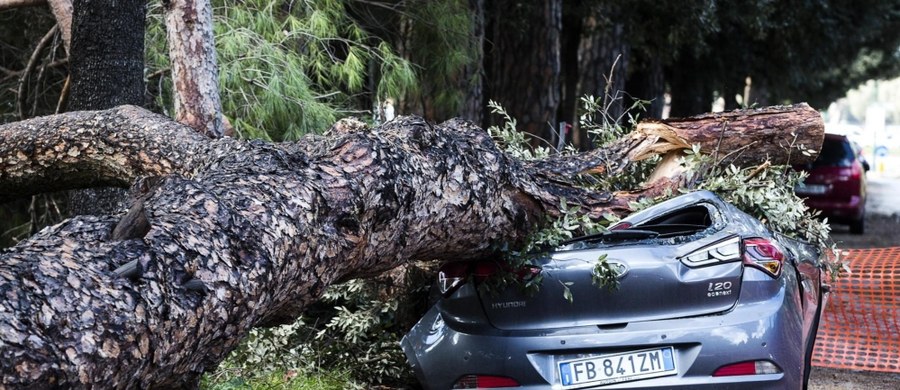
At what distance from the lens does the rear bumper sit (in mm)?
4840

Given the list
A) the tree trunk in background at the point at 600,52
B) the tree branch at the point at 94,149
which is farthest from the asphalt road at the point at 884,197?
the tree branch at the point at 94,149

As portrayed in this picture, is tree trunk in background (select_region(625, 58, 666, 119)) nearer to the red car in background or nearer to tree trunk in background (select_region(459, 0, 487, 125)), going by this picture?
the red car in background

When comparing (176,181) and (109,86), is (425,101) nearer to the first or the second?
(109,86)

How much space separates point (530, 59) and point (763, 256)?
31.4 ft

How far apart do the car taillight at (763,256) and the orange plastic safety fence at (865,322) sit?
2734 mm

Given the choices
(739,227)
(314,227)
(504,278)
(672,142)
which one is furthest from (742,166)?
(314,227)

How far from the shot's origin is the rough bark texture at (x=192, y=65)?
6516mm

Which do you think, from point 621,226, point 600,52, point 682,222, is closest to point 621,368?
point 621,226

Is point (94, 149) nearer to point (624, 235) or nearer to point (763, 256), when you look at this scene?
point (624, 235)

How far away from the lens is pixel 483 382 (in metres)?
5.08

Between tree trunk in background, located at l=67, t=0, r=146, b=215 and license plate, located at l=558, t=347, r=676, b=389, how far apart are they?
114 inches

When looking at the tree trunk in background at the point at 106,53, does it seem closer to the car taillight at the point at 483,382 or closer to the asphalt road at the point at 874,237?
the car taillight at the point at 483,382

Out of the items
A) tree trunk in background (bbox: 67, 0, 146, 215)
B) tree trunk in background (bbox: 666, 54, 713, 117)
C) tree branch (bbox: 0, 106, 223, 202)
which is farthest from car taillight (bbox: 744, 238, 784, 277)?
tree trunk in background (bbox: 666, 54, 713, 117)

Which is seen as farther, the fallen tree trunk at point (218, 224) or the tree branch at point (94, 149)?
the tree branch at point (94, 149)
